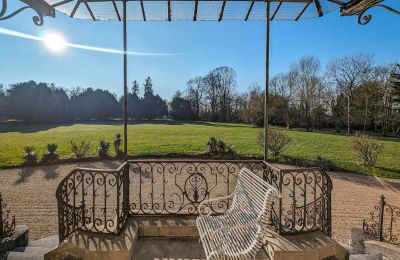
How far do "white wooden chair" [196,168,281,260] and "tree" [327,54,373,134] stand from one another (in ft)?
97.6

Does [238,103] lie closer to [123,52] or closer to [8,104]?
[8,104]

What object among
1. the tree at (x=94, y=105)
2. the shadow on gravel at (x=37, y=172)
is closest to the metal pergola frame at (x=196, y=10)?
the shadow on gravel at (x=37, y=172)

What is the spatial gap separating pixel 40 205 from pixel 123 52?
19.6ft

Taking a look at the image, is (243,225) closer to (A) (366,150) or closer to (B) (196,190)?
(B) (196,190)

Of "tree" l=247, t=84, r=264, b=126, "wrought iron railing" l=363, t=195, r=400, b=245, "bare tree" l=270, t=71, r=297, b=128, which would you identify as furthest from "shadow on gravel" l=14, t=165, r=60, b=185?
"bare tree" l=270, t=71, r=297, b=128

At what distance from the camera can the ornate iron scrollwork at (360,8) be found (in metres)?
3.10

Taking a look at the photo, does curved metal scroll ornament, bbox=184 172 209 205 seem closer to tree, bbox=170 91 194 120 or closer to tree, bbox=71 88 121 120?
tree, bbox=170 91 194 120

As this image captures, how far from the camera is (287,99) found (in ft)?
106

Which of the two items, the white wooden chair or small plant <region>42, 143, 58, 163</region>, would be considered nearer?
the white wooden chair

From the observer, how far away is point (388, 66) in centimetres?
2878

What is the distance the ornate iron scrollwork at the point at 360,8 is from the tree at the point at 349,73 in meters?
28.5

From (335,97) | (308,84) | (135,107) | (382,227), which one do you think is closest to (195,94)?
(135,107)

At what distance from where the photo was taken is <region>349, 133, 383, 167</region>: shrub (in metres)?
12.3

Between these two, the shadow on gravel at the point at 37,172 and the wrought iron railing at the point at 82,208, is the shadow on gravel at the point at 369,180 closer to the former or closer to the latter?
the wrought iron railing at the point at 82,208
